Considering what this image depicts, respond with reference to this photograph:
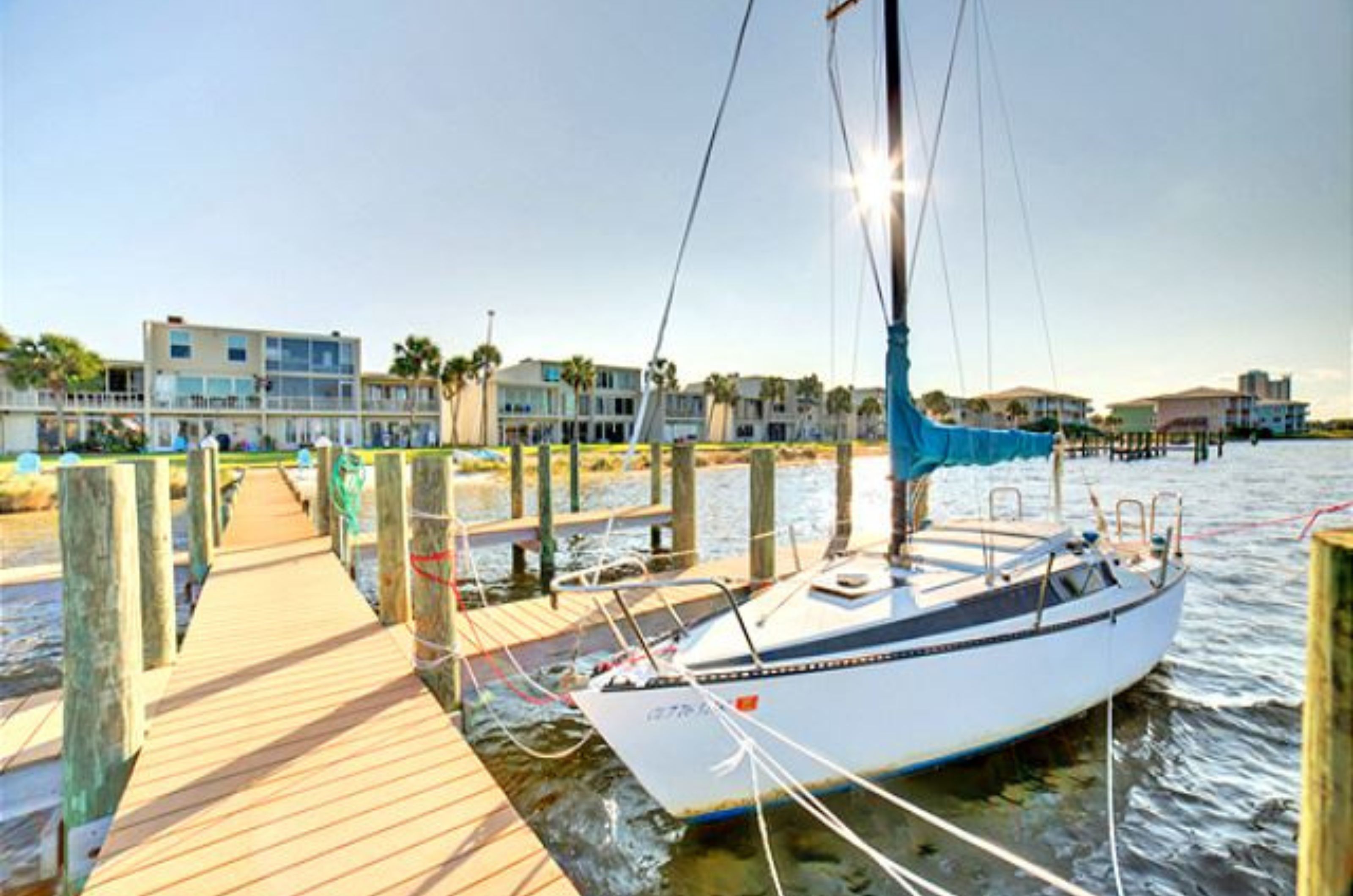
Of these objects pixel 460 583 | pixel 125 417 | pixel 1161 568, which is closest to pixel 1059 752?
pixel 1161 568

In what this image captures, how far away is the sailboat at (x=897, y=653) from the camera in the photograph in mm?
4355

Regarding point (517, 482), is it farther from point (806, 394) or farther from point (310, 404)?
point (806, 394)

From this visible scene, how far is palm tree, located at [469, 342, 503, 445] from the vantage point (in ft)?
157

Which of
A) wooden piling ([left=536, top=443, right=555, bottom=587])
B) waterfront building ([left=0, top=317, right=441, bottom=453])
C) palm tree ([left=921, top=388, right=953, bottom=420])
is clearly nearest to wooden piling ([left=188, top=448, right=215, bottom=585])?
wooden piling ([left=536, top=443, right=555, bottom=587])

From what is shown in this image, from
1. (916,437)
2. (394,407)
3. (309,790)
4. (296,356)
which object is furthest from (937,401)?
(309,790)

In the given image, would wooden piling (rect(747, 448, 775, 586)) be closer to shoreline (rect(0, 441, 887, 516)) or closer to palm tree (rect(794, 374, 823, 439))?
shoreline (rect(0, 441, 887, 516))

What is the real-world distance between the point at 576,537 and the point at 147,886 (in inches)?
625

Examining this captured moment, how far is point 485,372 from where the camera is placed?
48812 millimetres

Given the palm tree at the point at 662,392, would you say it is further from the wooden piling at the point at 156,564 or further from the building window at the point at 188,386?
the wooden piling at the point at 156,564

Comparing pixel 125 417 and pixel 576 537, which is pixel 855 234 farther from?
pixel 125 417

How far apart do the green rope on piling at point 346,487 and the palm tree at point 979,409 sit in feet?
254

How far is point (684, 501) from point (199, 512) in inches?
329

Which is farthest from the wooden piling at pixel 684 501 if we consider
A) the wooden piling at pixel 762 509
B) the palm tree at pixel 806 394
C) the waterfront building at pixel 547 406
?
the palm tree at pixel 806 394

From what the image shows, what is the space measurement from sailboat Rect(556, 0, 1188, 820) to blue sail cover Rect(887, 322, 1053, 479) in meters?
0.02
